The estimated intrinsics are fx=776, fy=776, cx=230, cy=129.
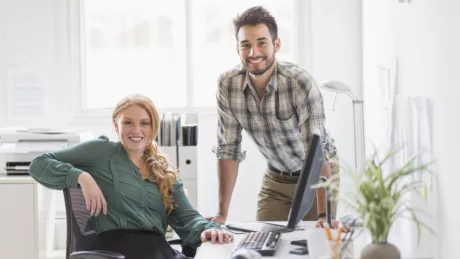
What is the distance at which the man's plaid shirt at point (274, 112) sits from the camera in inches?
124

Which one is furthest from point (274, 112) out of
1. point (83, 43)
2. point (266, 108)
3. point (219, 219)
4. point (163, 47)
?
point (83, 43)

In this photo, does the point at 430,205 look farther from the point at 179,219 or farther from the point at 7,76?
the point at 7,76

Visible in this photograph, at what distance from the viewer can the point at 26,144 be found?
4176mm

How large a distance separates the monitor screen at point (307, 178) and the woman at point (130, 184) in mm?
417

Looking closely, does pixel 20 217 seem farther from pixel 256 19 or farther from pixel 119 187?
pixel 256 19

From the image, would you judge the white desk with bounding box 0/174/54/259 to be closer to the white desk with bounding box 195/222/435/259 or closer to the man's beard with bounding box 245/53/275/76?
the man's beard with bounding box 245/53/275/76

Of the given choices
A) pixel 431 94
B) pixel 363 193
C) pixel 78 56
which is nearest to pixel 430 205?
pixel 431 94

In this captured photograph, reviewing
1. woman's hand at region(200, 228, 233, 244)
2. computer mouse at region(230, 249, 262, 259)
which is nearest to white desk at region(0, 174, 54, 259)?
woman's hand at region(200, 228, 233, 244)

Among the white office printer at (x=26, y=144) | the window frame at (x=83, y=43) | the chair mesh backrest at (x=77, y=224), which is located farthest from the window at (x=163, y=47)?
the chair mesh backrest at (x=77, y=224)

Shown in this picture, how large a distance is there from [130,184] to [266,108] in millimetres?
685

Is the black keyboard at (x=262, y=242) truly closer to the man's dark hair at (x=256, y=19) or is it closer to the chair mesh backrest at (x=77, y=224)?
the chair mesh backrest at (x=77, y=224)

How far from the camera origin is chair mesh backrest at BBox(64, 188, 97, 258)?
278 centimetres

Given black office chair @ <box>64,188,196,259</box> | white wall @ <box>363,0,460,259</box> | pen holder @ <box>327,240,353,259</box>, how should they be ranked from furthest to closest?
black office chair @ <box>64,188,196,259</box>
white wall @ <box>363,0,460,259</box>
pen holder @ <box>327,240,353,259</box>

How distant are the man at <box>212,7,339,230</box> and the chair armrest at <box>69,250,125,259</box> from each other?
23.7 inches
